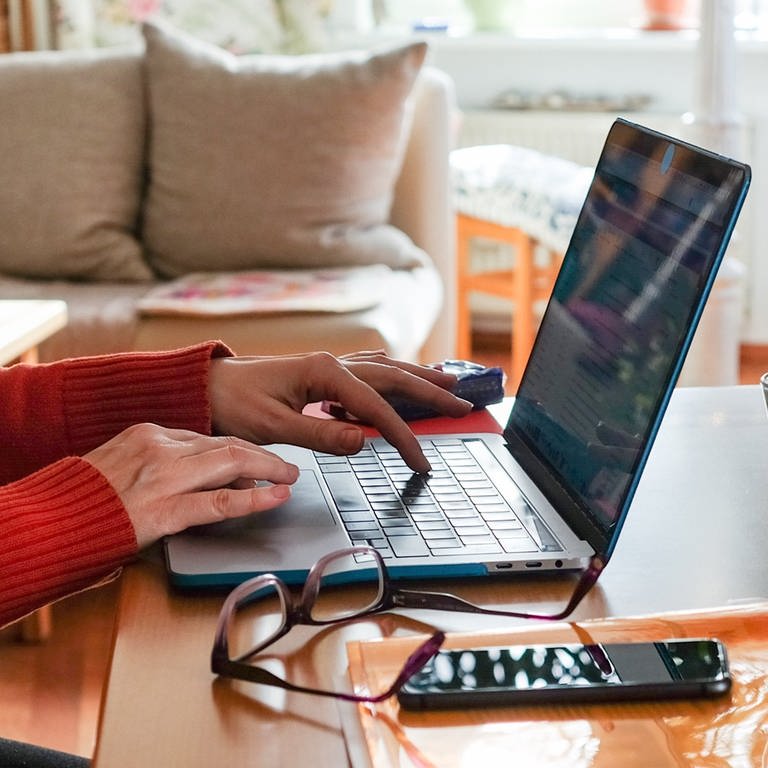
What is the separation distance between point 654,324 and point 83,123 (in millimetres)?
2238

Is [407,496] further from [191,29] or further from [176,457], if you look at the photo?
[191,29]

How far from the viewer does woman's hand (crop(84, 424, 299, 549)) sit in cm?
78

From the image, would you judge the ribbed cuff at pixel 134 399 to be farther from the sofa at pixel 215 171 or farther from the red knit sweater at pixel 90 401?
the sofa at pixel 215 171

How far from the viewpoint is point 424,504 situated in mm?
842

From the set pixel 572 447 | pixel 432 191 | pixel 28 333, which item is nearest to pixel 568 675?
pixel 572 447

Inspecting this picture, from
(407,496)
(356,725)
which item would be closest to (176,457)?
(407,496)

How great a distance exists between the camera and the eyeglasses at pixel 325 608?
1.93ft

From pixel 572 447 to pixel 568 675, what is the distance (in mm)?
271

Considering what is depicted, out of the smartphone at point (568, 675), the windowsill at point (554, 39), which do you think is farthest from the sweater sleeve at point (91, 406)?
the windowsill at point (554, 39)

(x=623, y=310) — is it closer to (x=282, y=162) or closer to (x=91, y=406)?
(x=91, y=406)

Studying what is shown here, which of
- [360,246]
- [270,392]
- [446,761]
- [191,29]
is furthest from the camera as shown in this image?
[191,29]

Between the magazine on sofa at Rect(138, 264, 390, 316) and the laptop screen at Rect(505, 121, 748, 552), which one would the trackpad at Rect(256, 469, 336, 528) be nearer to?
the laptop screen at Rect(505, 121, 748, 552)

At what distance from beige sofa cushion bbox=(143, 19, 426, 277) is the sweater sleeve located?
5.50 ft

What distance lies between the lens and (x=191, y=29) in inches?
145
